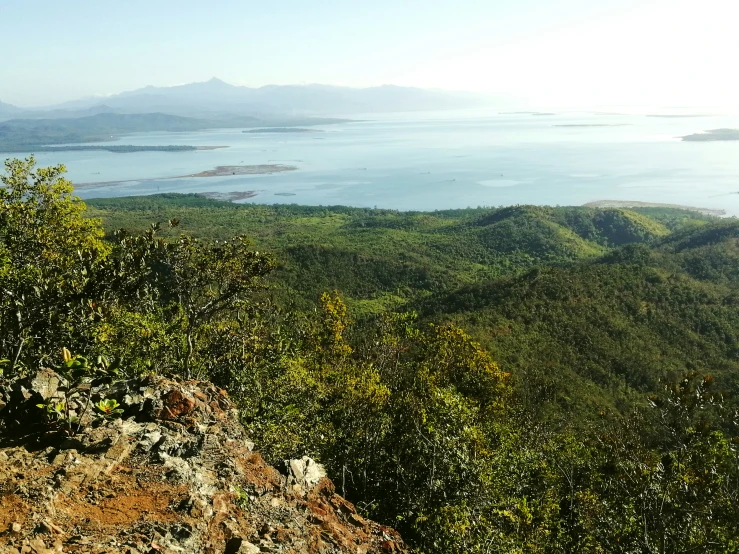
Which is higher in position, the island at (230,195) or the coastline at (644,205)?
the island at (230,195)

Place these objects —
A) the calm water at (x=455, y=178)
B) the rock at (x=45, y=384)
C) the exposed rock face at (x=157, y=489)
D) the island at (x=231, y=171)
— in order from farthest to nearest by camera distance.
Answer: the island at (x=231, y=171) < the calm water at (x=455, y=178) < the rock at (x=45, y=384) < the exposed rock face at (x=157, y=489)

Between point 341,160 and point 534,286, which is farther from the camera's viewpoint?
point 341,160

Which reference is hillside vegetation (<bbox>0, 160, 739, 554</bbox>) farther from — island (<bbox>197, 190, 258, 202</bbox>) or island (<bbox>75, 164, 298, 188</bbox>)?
island (<bbox>75, 164, 298, 188</bbox>)

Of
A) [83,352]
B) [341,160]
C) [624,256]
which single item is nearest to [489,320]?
[624,256]

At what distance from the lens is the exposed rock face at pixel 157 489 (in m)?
5.22

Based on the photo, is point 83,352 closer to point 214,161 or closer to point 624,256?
point 624,256

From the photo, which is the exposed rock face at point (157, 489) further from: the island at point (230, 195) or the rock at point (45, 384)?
the island at point (230, 195)

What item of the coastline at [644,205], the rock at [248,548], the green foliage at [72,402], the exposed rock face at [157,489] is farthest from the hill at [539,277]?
the green foliage at [72,402]

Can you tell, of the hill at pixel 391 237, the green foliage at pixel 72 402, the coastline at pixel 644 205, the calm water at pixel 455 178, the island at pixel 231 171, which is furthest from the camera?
the island at pixel 231 171

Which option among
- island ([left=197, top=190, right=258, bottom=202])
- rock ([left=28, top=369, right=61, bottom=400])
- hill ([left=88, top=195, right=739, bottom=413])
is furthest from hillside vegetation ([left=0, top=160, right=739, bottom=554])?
island ([left=197, top=190, right=258, bottom=202])

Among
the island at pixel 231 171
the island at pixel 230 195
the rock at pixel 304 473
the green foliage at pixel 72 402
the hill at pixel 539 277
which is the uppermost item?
the island at pixel 231 171

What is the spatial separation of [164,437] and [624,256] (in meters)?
63.4

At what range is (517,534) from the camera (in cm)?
863

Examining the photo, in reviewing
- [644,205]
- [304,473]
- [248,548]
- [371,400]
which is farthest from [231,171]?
[248,548]
